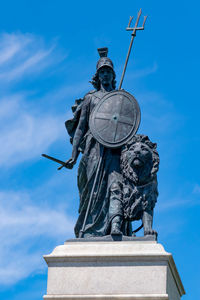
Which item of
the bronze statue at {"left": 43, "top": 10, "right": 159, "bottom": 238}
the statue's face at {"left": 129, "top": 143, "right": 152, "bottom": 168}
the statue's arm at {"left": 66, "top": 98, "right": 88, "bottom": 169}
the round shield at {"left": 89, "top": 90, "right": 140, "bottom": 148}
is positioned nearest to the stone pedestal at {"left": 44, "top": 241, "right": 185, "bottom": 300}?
the bronze statue at {"left": 43, "top": 10, "right": 159, "bottom": 238}

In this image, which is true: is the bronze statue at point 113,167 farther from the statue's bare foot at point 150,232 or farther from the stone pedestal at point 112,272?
the stone pedestal at point 112,272

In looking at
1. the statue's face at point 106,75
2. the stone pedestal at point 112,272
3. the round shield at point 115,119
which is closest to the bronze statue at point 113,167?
the round shield at point 115,119

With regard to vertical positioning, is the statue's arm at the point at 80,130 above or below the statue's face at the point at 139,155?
above

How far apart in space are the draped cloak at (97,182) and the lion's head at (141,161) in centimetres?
50

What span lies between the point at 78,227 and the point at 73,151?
1728 millimetres

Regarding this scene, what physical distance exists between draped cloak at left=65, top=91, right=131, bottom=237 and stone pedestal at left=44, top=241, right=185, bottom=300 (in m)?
0.73

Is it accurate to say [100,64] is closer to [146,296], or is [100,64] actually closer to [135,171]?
[135,171]

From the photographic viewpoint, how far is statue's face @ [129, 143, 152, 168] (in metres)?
16.8

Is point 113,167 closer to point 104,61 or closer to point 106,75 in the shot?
point 106,75

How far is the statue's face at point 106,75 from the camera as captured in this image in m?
18.2

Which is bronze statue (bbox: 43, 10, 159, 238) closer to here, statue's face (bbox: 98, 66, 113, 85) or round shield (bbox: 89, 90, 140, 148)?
round shield (bbox: 89, 90, 140, 148)

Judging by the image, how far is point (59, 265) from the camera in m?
16.3

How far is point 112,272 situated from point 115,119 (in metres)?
3.29

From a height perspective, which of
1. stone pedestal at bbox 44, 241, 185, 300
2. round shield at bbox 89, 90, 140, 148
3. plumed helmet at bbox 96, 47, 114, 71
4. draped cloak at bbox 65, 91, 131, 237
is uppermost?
plumed helmet at bbox 96, 47, 114, 71
